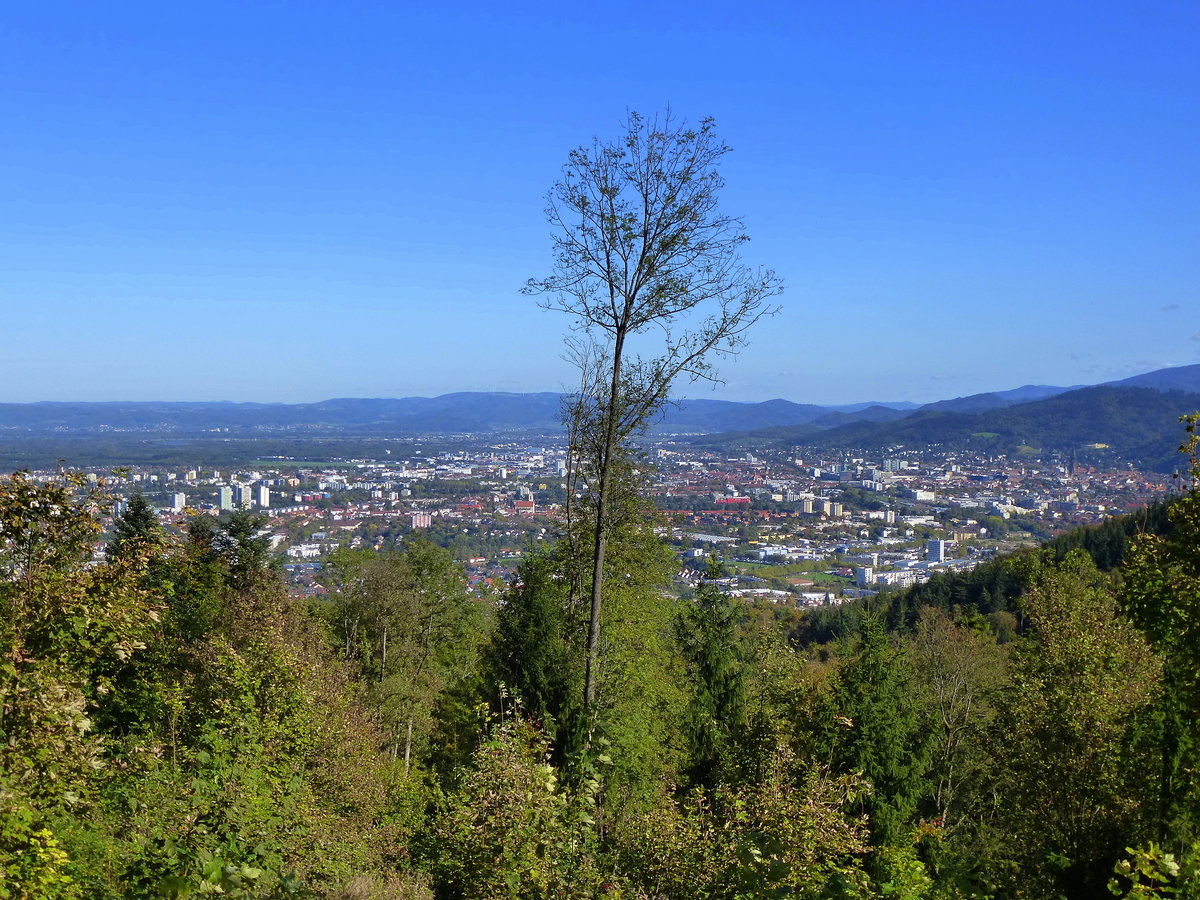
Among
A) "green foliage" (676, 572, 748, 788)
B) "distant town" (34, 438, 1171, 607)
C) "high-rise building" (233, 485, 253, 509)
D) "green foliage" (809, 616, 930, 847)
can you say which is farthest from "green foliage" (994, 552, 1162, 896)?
"high-rise building" (233, 485, 253, 509)

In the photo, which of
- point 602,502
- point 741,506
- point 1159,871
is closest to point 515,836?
point 1159,871

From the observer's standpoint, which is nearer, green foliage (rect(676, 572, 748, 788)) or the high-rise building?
green foliage (rect(676, 572, 748, 788))

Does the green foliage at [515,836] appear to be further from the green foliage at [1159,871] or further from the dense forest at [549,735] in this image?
the green foliage at [1159,871]

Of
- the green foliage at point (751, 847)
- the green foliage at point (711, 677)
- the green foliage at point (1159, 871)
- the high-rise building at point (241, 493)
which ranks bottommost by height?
the high-rise building at point (241, 493)

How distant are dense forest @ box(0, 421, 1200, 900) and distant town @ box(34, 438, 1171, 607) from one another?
65.1 ft

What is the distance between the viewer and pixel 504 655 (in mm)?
16281

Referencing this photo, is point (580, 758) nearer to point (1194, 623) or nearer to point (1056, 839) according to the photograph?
point (1194, 623)

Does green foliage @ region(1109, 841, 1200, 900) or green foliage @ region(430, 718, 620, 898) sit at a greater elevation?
green foliage @ region(1109, 841, 1200, 900)

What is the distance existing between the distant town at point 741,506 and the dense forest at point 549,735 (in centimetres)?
1983

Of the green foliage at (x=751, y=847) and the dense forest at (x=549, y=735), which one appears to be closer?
the green foliage at (x=751, y=847)

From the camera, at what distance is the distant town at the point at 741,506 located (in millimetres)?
70312

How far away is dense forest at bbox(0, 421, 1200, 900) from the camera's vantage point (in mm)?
5980

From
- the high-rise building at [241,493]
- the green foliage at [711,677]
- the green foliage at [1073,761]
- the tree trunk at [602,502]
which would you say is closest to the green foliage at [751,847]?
the tree trunk at [602,502]

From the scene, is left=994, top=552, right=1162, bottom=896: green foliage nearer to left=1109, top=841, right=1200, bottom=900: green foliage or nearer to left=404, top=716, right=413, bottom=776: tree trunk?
left=1109, top=841, right=1200, bottom=900: green foliage
